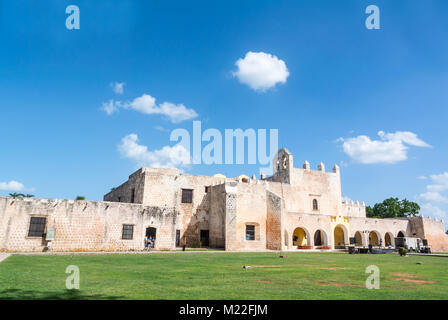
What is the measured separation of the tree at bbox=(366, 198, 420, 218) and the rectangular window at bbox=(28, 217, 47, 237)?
61.3 meters

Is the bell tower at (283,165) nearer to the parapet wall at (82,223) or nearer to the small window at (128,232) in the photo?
the parapet wall at (82,223)

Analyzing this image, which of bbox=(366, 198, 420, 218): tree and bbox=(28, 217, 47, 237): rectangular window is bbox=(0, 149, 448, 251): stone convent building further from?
bbox=(366, 198, 420, 218): tree

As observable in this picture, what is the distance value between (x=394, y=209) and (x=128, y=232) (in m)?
56.9

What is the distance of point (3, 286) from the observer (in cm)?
690

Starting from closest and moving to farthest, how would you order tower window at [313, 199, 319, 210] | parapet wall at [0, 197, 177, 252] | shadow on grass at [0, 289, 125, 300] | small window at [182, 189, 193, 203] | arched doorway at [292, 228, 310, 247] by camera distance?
shadow on grass at [0, 289, 125, 300] < parapet wall at [0, 197, 177, 252] < small window at [182, 189, 193, 203] < arched doorway at [292, 228, 310, 247] < tower window at [313, 199, 319, 210]

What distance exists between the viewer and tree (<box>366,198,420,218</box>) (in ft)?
203

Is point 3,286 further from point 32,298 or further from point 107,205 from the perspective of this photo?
point 107,205

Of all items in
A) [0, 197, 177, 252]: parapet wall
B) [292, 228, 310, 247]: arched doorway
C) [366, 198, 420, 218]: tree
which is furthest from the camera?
[366, 198, 420, 218]: tree

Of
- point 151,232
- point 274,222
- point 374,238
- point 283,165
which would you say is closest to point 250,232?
point 274,222

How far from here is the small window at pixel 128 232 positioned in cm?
2322

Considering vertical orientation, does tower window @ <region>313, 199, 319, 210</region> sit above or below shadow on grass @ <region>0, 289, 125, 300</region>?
above

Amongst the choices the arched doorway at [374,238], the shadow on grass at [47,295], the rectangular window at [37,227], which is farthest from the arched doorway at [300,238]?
the shadow on grass at [47,295]

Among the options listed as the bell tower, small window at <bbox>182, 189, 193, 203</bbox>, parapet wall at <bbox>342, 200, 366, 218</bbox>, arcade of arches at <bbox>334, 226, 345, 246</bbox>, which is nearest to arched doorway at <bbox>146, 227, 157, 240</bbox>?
small window at <bbox>182, 189, 193, 203</bbox>

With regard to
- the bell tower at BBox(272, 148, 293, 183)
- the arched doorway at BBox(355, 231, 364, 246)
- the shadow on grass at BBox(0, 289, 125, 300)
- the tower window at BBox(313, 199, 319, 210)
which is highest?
the bell tower at BBox(272, 148, 293, 183)
